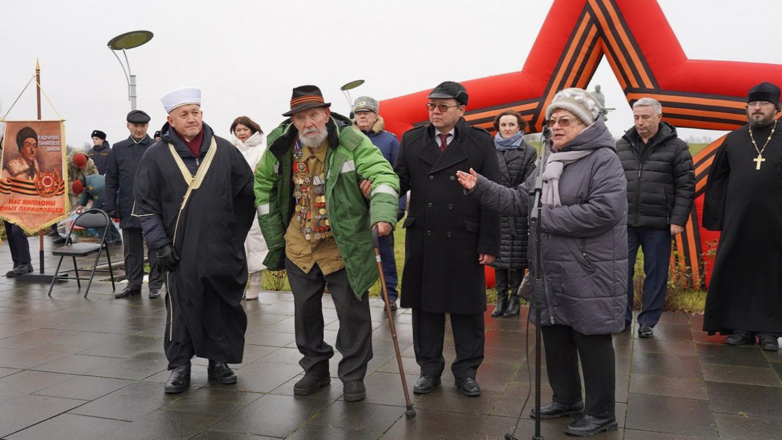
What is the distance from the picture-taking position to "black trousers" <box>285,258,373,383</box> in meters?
4.91

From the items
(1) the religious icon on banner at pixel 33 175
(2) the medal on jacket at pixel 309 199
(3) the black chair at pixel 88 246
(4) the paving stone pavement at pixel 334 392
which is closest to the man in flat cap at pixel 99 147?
(1) the religious icon on banner at pixel 33 175

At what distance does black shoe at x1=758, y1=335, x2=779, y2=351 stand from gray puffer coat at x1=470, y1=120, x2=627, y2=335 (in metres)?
2.60

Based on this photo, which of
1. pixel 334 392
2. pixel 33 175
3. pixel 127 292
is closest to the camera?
pixel 334 392

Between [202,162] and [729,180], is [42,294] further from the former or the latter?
[729,180]

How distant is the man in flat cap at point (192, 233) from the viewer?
5.11m

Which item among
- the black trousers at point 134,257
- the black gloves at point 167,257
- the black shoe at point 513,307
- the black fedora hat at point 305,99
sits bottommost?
the black shoe at point 513,307

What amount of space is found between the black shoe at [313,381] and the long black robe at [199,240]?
0.57 meters

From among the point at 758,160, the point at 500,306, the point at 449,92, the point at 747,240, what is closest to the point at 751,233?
the point at 747,240

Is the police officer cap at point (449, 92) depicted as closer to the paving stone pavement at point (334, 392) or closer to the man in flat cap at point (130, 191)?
the paving stone pavement at point (334, 392)

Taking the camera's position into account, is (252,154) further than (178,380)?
Yes

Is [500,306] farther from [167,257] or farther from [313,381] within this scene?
[167,257]

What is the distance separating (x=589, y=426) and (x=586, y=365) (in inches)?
12.7

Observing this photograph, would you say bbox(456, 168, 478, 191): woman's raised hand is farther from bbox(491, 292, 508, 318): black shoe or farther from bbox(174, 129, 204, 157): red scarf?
bbox(491, 292, 508, 318): black shoe

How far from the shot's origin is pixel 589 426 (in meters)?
4.16
